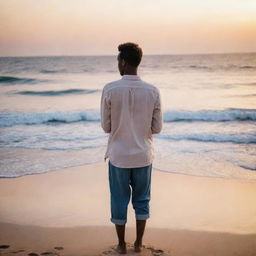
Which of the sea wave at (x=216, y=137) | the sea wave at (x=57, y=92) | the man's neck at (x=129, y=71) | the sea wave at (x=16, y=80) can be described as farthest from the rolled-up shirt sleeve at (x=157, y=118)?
the sea wave at (x=16, y=80)

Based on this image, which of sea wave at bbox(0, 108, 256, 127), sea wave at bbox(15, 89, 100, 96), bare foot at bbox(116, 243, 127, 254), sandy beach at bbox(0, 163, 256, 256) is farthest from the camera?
sea wave at bbox(15, 89, 100, 96)

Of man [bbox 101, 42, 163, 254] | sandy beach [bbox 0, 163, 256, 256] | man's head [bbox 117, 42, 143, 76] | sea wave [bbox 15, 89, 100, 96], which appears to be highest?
man's head [bbox 117, 42, 143, 76]

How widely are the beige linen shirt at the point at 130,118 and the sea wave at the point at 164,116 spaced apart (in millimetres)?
8854

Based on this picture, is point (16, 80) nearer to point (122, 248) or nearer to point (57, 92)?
point (57, 92)

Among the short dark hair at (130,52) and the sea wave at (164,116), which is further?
the sea wave at (164,116)

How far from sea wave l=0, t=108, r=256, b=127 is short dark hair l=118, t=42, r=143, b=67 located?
29.5 ft

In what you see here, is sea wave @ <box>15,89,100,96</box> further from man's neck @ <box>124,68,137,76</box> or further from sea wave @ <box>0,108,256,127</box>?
man's neck @ <box>124,68,137,76</box>

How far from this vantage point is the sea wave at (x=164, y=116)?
11.5 meters

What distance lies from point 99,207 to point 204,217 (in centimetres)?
117

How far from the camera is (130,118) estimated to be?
261 cm

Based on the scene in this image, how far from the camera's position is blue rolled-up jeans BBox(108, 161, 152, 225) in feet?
9.03

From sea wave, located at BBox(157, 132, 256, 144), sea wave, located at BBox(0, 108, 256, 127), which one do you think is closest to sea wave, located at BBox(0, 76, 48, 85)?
sea wave, located at BBox(0, 108, 256, 127)

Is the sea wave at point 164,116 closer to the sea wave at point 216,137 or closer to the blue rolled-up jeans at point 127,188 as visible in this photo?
the sea wave at point 216,137

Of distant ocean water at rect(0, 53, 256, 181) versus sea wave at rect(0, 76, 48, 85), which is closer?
distant ocean water at rect(0, 53, 256, 181)
